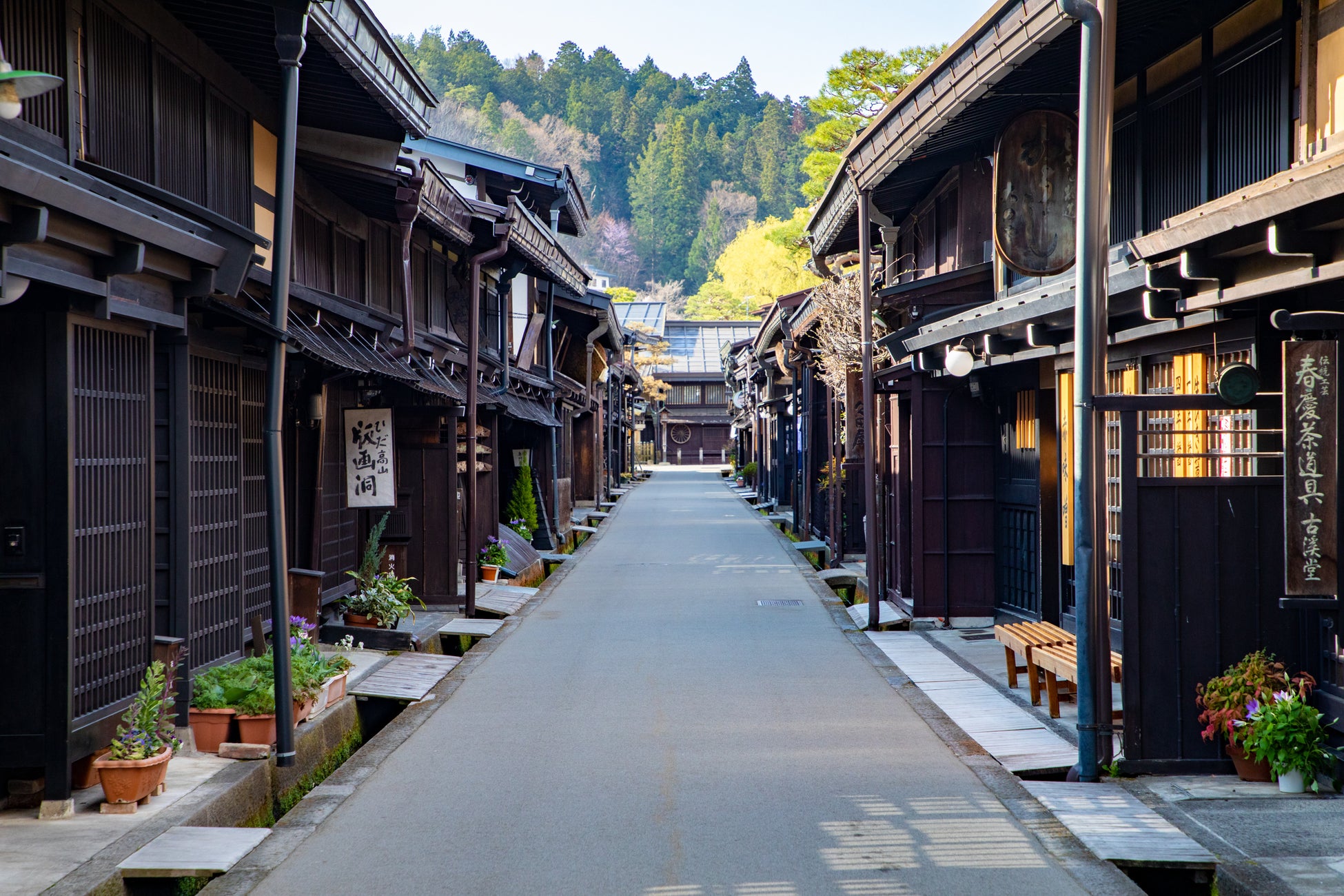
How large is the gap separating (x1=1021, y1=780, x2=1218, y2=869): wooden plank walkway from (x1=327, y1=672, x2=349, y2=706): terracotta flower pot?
5.87 meters

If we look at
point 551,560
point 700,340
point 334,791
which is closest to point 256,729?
point 334,791

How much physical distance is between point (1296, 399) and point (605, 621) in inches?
430

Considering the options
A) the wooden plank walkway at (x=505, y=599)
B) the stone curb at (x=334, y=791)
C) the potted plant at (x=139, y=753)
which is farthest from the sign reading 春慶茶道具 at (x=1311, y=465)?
the wooden plank walkway at (x=505, y=599)

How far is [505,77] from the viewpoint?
4970 inches

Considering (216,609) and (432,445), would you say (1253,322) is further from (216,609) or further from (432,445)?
(432,445)

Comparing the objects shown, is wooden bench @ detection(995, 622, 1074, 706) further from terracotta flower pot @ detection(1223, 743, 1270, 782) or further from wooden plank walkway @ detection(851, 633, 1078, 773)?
terracotta flower pot @ detection(1223, 743, 1270, 782)

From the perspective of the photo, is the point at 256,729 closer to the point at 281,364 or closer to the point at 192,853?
the point at 192,853

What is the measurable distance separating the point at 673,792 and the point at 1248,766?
12.9ft

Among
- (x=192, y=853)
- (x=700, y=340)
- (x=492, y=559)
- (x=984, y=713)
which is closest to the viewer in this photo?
(x=192, y=853)

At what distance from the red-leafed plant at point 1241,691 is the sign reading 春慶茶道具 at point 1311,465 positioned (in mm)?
842

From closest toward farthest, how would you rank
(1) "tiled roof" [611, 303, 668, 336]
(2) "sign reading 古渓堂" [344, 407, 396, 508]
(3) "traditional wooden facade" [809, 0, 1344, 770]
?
1. (3) "traditional wooden facade" [809, 0, 1344, 770]
2. (2) "sign reading 古渓堂" [344, 407, 396, 508]
3. (1) "tiled roof" [611, 303, 668, 336]

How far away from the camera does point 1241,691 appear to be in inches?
312

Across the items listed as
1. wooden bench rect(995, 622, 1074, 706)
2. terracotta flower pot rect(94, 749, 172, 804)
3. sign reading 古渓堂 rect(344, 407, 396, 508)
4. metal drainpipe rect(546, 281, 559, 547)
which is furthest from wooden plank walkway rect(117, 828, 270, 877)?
metal drainpipe rect(546, 281, 559, 547)

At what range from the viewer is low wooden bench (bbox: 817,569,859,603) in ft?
67.1
